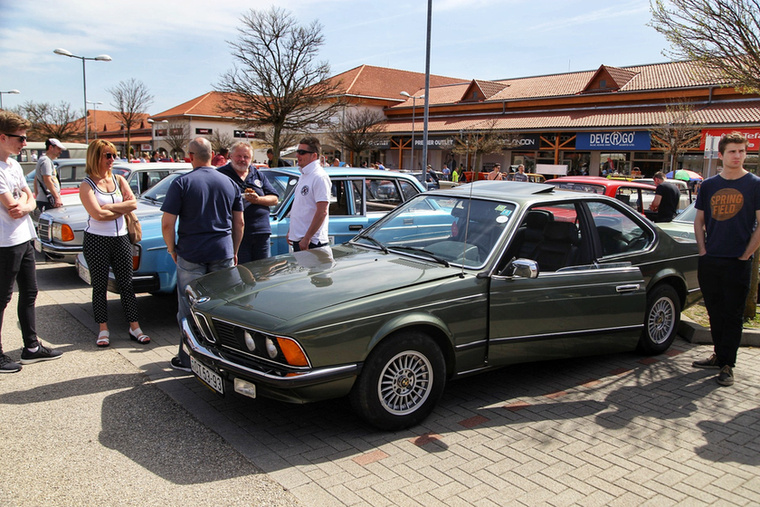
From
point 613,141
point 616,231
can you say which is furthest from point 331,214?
point 613,141

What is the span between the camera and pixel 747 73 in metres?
6.79

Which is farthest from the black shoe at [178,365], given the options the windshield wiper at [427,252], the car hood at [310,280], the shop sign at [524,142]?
the shop sign at [524,142]

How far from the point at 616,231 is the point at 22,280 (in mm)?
5169

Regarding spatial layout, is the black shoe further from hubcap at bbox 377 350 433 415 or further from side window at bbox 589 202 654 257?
side window at bbox 589 202 654 257

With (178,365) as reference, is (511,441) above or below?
below

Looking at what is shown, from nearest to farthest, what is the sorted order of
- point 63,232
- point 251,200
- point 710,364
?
1. point 710,364
2. point 251,200
3. point 63,232

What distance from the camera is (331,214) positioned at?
7188 mm

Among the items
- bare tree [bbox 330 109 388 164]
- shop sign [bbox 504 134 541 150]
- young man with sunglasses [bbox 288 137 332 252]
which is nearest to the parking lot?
young man with sunglasses [bbox 288 137 332 252]

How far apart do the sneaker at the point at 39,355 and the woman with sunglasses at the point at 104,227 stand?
16.7 inches

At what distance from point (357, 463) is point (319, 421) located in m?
0.67

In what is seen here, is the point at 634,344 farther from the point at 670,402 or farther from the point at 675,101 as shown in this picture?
the point at 675,101

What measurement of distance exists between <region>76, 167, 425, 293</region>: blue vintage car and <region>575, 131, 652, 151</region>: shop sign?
3177cm

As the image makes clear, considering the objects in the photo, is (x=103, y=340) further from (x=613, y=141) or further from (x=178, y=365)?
(x=613, y=141)

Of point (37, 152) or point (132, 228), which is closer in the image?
point (132, 228)
